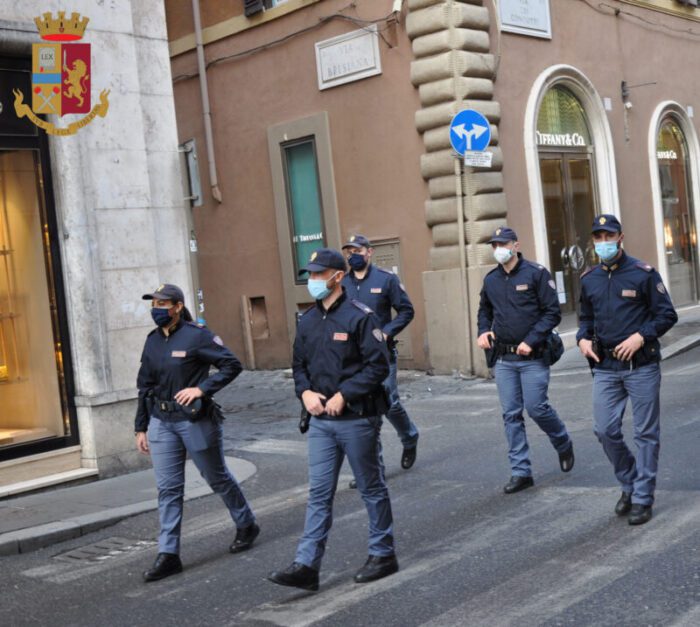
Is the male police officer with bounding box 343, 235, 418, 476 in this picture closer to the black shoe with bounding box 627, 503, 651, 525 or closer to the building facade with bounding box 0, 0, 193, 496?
the building facade with bounding box 0, 0, 193, 496

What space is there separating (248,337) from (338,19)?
222 inches

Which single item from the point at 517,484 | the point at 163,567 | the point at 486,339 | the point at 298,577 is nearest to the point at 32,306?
the point at 163,567

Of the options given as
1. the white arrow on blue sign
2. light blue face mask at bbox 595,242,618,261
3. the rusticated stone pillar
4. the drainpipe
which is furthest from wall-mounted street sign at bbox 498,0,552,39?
light blue face mask at bbox 595,242,618,261

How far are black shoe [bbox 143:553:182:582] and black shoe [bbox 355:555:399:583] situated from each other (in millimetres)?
1274

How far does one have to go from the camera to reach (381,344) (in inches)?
241

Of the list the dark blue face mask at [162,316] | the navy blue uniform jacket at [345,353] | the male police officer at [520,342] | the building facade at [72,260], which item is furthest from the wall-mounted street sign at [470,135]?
the navy blue uniform jacket at [345,353]

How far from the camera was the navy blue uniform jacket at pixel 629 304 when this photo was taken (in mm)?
6914

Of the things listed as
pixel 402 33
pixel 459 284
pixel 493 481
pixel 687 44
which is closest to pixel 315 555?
pixel 493 481

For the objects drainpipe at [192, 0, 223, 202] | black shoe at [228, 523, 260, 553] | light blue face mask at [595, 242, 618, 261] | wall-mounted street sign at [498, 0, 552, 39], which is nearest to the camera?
light blue face mask at [595, 242, 618, 261]

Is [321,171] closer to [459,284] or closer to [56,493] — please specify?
[459,284]

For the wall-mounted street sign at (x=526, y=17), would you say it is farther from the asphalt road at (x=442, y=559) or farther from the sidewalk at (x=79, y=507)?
the sidewalk at (x=79, y=507)

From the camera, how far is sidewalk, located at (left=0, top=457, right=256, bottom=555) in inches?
314

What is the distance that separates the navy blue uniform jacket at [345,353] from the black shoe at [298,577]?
0.84m

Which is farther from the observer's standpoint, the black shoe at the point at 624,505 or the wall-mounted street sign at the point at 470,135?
the wall-mounted street sign at the point at 470,135
